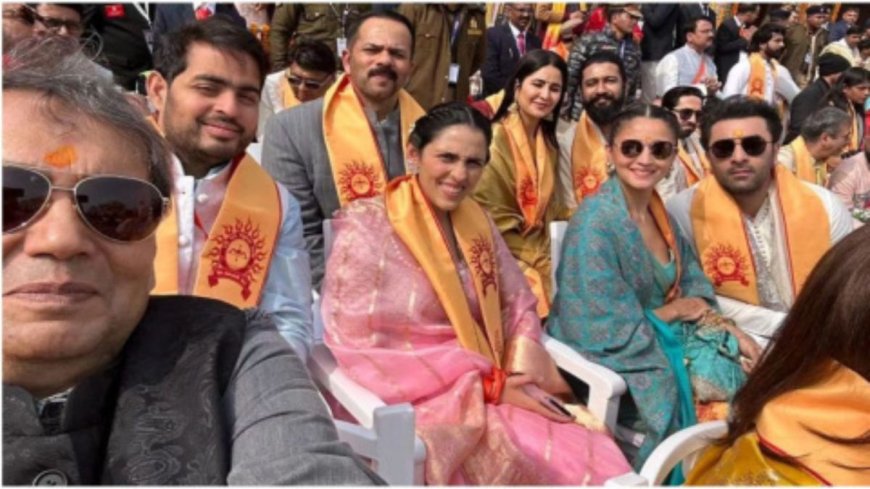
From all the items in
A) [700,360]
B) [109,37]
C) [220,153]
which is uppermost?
[109,37]

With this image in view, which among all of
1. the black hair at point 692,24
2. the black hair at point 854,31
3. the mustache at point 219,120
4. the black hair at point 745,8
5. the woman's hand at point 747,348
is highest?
the black hair at point 745,8

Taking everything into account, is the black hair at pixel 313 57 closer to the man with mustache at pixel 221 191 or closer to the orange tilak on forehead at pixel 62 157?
the man with mustache at pixel 221 191

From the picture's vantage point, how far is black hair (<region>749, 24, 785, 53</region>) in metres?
8.02

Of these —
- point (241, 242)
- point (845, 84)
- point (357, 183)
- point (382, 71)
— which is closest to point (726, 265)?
point (357, 183)

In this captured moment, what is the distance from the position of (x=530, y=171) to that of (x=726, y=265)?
1014mm

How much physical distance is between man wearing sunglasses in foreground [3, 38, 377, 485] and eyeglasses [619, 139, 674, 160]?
6.99 feet

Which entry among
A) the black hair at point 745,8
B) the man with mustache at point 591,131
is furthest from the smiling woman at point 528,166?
the black hair at point 745,8

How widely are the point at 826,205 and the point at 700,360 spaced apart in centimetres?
109

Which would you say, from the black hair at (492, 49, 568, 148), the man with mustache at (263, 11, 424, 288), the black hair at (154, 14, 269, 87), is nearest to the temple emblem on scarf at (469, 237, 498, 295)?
the man with mustache at (263, 11, 424, 288)

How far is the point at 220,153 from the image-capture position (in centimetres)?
234

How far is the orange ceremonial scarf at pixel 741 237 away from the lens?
3.29m

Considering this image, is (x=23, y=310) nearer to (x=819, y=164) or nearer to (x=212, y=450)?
(x=212, y=450)

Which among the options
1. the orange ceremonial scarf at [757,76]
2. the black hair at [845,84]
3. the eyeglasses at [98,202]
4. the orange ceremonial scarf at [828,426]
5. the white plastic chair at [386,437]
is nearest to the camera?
the eyeglasses at [98,202]

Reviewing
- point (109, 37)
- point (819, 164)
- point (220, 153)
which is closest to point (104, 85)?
point (220, 153)
